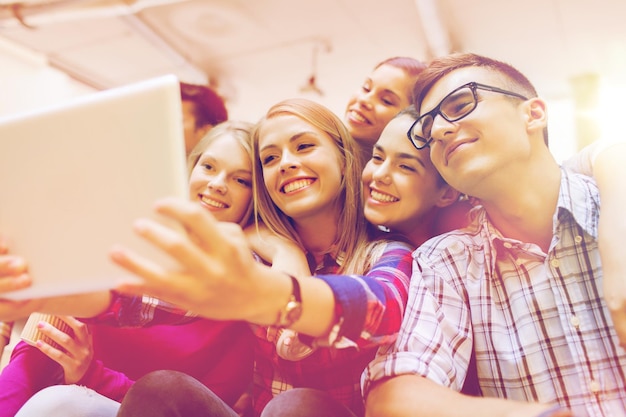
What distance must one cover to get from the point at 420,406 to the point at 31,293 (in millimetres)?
582

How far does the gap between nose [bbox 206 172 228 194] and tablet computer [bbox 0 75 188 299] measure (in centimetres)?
68

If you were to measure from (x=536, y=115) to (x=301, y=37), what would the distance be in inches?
110

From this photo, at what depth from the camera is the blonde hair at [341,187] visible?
1.31 metres

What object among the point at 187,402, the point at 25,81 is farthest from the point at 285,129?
the point at 25,81

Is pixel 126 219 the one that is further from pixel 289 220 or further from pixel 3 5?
pixel 3 5

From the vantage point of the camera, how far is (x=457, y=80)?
1.09 meters

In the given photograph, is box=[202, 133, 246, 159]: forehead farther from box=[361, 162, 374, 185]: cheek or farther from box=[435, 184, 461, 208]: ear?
box=[435, 184, 461, 208]: ear

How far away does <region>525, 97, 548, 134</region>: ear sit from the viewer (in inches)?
41.8

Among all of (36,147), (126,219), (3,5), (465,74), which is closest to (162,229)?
(126,219)

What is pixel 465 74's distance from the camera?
3.59 ft

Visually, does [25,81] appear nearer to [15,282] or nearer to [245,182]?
[245,182]

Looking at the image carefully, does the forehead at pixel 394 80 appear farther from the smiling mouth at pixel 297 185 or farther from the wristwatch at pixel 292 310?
the wristwatch at pixel 292 310

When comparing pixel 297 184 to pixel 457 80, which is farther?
pixel 297 184

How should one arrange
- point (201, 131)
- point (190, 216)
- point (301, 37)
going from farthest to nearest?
Result: 1. point (301, 37)
2. point (201, 131)
3. point (190, 216)
